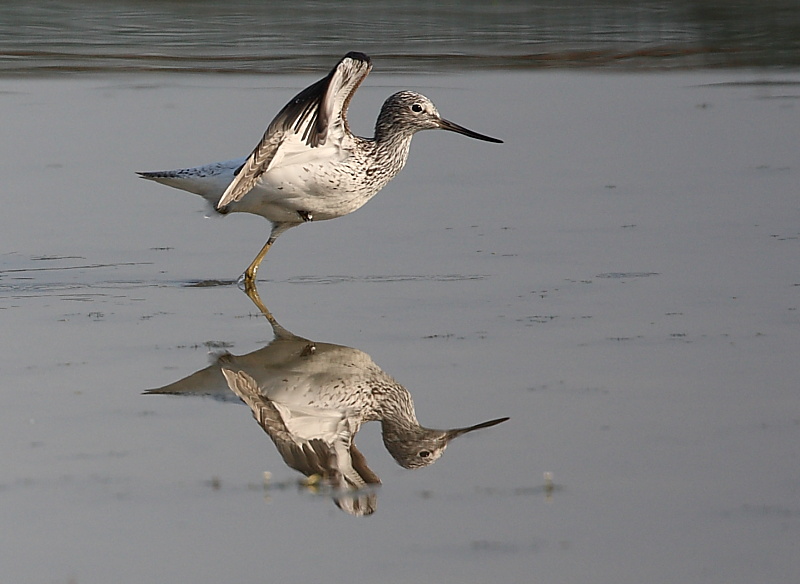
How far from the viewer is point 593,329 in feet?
24.6

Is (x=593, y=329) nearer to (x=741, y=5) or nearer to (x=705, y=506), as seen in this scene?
(x=705, y=506)

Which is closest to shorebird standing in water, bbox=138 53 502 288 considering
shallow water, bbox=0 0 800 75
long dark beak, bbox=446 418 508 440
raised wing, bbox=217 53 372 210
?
raised wing, bbox=217 53 372 210

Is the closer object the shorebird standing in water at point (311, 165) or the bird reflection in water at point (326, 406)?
the bird reflection in water at point (326, 406)

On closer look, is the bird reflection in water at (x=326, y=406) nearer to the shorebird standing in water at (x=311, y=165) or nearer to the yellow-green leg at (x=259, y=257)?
the yellow-green leg at (x=259, y=257)

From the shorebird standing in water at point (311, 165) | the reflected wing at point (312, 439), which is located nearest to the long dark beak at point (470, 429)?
the reflected wing at point (312, 439)

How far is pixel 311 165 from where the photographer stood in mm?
8766

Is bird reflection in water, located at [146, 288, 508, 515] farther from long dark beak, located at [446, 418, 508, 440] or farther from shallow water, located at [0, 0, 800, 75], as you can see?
shallow water, located at [0, 0, 800, 75]

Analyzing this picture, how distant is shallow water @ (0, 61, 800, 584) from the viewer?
480 centimetres

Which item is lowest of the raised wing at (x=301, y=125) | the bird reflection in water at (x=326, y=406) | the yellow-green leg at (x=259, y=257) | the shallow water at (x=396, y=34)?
the shallow water at (x=396, y=34)

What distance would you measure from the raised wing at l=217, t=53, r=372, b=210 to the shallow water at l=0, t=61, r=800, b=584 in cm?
66

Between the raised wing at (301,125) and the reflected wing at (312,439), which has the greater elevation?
the raised wing at (301,125)

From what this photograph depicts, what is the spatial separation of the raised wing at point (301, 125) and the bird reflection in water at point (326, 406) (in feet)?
4.42

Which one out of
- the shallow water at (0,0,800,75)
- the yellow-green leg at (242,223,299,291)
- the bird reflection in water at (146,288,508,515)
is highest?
the bird reflection in water at (146,288,508,515)

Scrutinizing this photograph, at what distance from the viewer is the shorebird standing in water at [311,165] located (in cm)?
851
